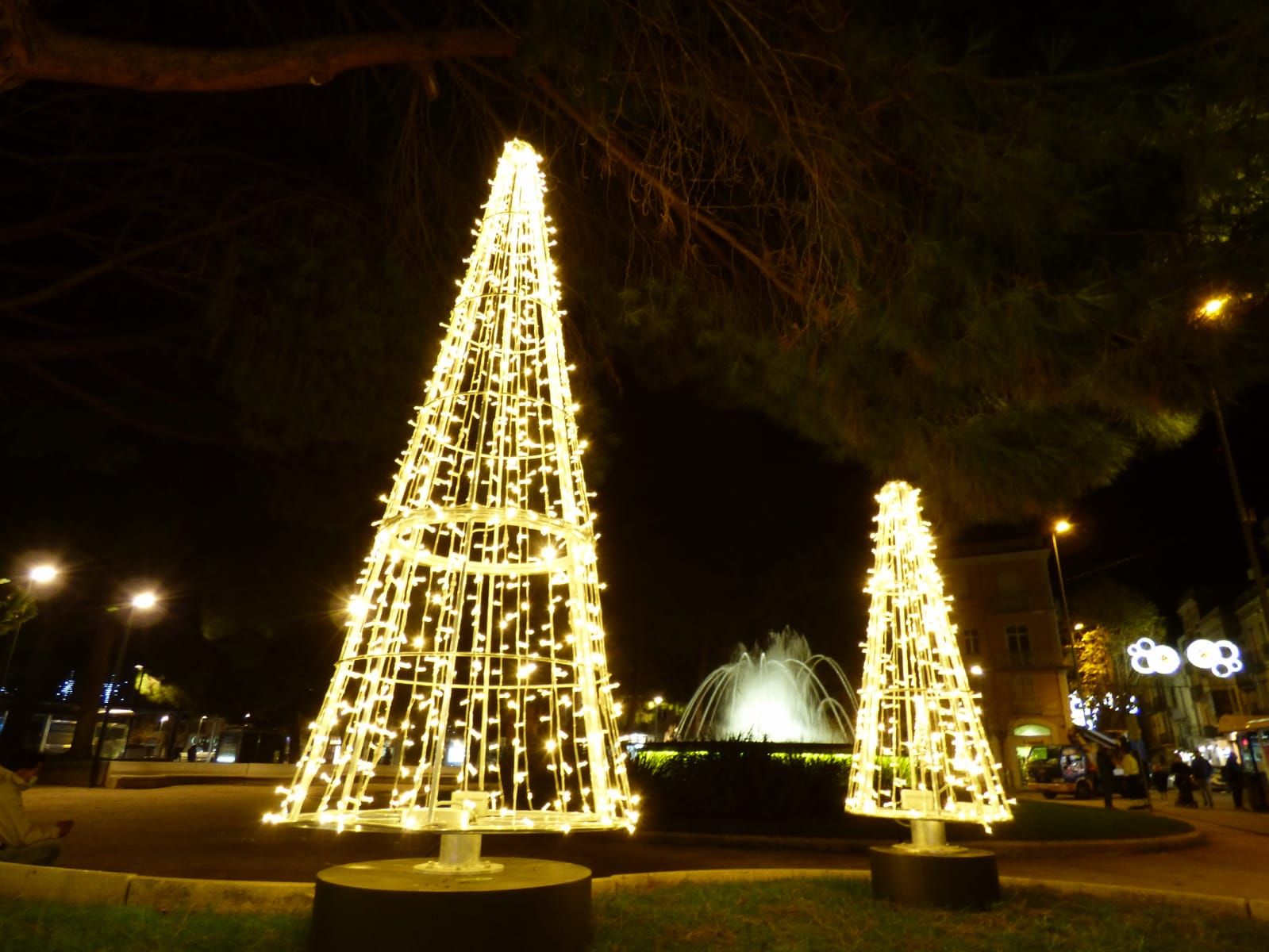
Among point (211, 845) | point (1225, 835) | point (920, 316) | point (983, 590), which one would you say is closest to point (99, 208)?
point (211, 845)

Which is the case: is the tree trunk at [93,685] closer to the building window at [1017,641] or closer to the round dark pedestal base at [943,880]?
the round dark pedestal base at [943,880]

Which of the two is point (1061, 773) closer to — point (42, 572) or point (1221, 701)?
point (42, 572)

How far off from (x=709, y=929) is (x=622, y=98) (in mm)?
4736

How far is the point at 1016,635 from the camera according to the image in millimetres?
36594

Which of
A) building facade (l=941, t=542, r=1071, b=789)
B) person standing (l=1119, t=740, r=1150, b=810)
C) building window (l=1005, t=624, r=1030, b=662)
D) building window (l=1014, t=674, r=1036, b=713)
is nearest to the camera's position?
person standing (l=1119, t=740, r=1150, b=810)

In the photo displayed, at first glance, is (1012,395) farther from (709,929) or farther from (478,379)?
(709,929)

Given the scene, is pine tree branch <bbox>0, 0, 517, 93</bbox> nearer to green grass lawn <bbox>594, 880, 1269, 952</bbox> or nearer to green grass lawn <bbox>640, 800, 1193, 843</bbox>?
green grass lawn <bbox>594, 880, 1269, 952</bbox>

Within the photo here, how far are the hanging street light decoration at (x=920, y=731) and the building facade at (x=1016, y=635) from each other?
3045 cm

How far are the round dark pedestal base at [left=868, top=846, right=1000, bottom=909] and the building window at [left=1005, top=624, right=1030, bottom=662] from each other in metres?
34.9

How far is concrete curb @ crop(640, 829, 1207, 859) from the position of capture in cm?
904

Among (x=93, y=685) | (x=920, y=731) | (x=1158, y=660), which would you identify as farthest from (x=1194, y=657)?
(x=93, y=685)

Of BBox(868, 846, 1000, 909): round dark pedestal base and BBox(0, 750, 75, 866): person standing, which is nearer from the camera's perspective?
BBox(868, 846, 1000, 909): round dark pedestal base

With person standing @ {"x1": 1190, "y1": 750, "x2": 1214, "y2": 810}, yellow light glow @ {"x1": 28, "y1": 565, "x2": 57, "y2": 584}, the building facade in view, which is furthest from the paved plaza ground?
the building facade

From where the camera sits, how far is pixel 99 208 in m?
7.39
